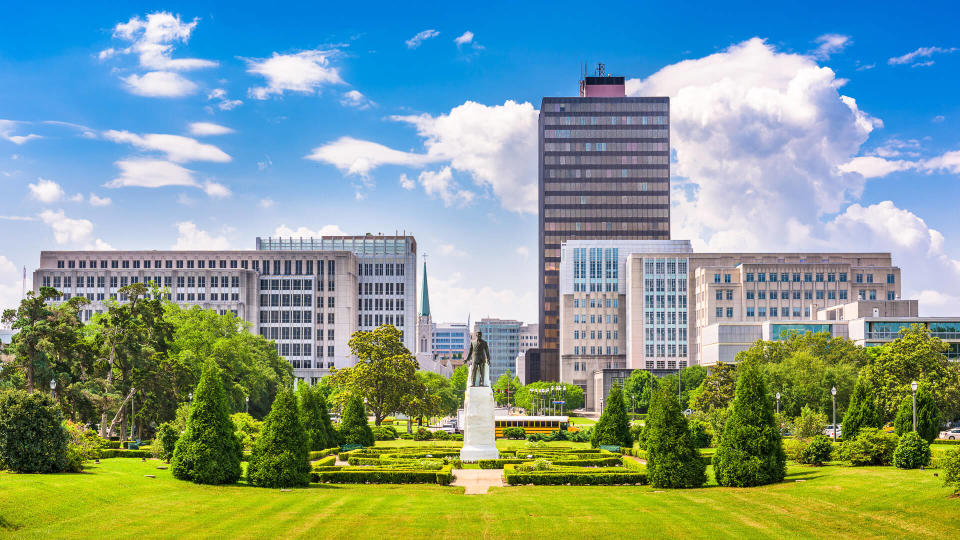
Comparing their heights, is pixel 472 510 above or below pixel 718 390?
below

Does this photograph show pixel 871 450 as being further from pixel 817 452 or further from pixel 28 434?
pixel 28 434

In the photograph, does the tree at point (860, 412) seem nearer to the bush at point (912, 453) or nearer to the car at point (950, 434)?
the bush at point (912, 453)

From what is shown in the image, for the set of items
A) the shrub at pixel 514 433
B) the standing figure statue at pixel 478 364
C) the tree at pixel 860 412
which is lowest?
the shrub at pixel 514 433

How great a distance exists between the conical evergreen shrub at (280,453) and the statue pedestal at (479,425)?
53.0 feet

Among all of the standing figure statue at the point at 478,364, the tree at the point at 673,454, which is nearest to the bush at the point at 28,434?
the standing figure statue at the point at 478,364

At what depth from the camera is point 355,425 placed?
72188 mm

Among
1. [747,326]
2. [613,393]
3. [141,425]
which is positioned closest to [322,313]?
[747,326]

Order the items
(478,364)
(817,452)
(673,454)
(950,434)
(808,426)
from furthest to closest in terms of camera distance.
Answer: (950,434) → (808,426) → (478,364) → (817,452) → (673,454)

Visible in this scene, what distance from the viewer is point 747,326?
141m

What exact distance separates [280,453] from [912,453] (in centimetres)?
2906

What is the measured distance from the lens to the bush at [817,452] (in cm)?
4531

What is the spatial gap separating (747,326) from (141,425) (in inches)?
3843

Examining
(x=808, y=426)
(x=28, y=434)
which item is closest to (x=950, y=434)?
(x=808, y=426)

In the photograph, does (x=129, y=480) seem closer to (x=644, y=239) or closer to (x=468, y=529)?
(x=468, y=529)
